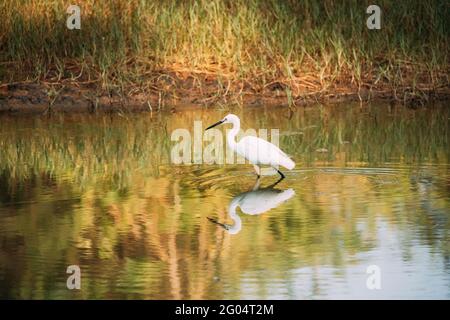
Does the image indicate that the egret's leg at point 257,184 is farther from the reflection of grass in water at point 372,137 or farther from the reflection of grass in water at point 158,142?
the reflection of grass in water at point 372,137

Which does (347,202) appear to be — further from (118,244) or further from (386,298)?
(386,298)

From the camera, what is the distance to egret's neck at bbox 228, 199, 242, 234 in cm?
794

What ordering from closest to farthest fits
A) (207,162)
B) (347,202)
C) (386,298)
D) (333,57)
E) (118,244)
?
1. (386,298)
2. (118,244)
3. (347,202)
4. (207,162)
5. (333,57)

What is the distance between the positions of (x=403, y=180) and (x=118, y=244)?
264 cm

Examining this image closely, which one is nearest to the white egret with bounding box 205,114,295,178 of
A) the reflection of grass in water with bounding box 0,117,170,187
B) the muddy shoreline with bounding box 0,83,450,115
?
the reflection of grass in water with bounding box 0,117,170,187

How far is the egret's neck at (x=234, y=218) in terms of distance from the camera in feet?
26.1

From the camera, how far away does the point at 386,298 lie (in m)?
6.36

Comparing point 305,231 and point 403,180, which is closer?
point 305,231

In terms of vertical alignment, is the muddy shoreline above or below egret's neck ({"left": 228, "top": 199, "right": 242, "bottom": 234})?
above

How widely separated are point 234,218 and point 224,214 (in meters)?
0.19

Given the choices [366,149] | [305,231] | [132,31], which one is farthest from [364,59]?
[305,231]

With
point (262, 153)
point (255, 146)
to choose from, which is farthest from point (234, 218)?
point (255, 146)

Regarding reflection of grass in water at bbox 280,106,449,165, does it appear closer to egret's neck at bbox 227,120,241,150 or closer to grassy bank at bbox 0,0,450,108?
egret's neck at bbox 227,120,241,150

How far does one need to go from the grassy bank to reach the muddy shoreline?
0.07 ft
